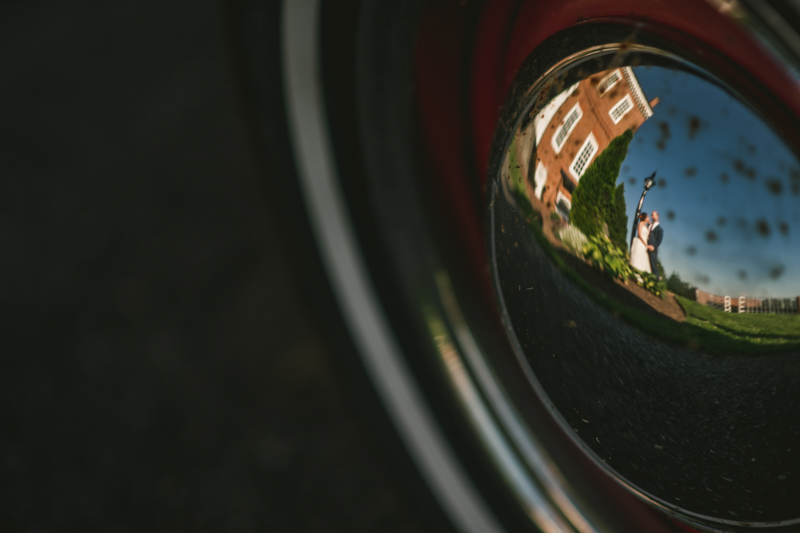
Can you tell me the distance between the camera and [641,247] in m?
0.36

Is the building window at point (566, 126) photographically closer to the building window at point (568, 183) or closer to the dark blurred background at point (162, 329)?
the building window at point (568, 183)

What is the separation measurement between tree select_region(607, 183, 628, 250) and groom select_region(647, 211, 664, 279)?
0.02m

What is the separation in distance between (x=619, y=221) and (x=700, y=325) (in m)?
0.08

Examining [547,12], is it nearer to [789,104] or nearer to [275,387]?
[789,104]

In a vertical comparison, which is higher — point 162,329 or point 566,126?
point 162,329

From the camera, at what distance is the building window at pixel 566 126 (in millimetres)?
378

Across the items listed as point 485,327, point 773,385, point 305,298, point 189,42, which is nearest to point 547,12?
point 773,385

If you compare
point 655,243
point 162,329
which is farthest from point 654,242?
point 162,329

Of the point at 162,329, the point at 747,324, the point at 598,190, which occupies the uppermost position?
the point at 162,329

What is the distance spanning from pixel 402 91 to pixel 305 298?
0.33 metres

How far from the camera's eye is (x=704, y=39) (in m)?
0.33

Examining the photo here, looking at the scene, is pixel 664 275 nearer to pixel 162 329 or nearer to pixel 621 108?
pixel 621 108

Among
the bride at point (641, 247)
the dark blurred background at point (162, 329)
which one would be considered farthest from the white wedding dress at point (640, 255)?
the dark blurred background at point (162, 329)

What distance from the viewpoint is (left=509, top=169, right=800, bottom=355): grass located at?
0.33 metres
